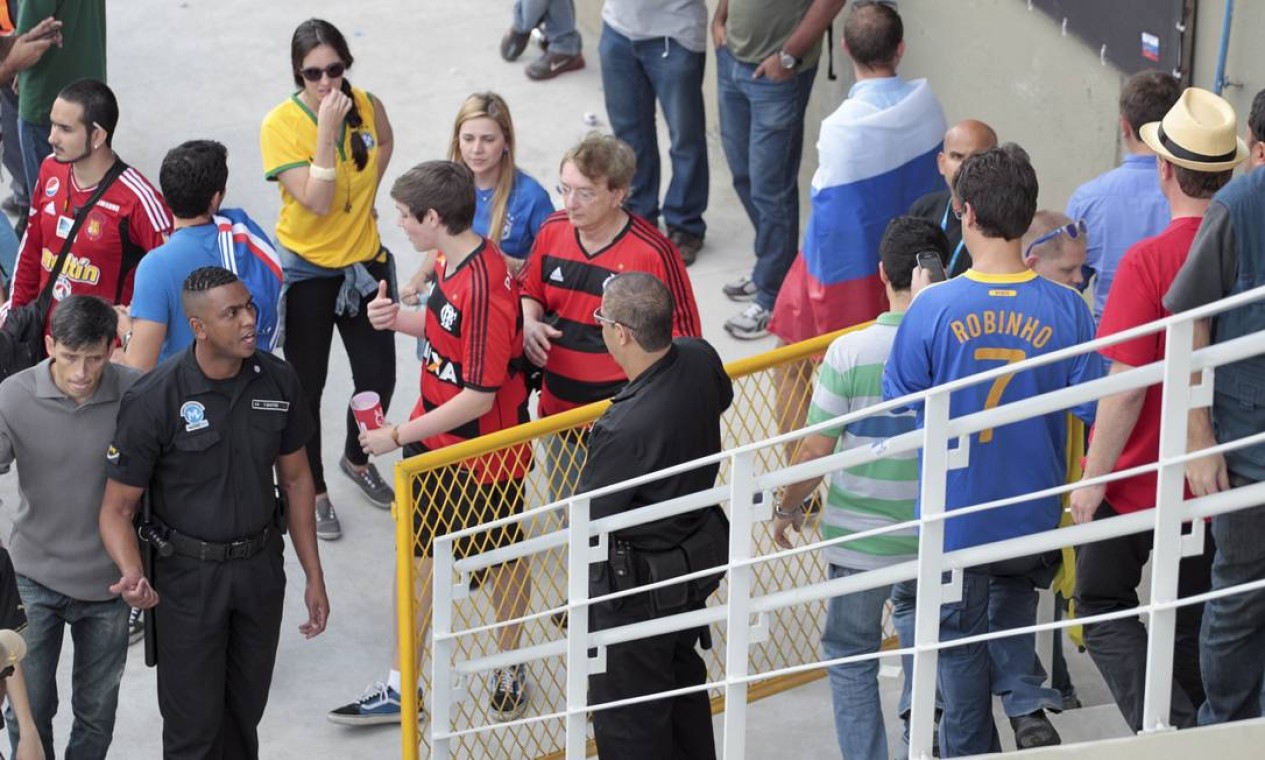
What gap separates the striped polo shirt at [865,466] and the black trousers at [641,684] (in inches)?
22.0

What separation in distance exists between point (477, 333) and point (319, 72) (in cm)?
165

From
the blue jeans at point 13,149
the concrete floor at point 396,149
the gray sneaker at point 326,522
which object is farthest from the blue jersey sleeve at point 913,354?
the blue jeans at point 13,149

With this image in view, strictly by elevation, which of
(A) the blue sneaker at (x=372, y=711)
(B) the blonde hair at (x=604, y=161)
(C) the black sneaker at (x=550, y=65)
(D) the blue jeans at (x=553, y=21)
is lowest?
(A) the blue sneaker at (x=372, y=711)

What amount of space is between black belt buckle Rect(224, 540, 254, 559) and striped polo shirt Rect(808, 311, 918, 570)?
1746 mm

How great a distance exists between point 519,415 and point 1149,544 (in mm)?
2241

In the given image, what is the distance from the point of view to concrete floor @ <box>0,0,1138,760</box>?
6.65m

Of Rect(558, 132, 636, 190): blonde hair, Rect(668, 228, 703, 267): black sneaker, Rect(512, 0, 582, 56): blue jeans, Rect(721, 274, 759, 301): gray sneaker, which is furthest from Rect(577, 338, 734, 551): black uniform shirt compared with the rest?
Rect(512, 0, 582, 56): blue jeans

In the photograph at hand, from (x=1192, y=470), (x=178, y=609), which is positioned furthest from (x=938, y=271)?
(x=178, y=609)

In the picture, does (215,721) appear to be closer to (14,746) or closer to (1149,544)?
(14,746)

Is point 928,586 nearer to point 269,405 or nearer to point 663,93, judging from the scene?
point 269,405

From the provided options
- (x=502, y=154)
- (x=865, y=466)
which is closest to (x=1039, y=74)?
(x=502, y=154)

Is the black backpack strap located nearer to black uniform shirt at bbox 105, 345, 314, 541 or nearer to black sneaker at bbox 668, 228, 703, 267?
→ black uniform shirt at bbox 105, 345, 314, 541

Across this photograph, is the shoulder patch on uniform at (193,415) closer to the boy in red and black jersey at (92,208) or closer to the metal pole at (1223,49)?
the boy in red and black jersey at (92,208)

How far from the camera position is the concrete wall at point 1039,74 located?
7.06 meters
